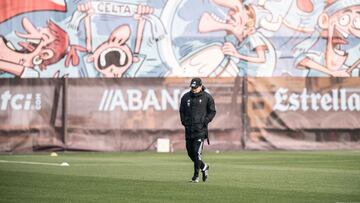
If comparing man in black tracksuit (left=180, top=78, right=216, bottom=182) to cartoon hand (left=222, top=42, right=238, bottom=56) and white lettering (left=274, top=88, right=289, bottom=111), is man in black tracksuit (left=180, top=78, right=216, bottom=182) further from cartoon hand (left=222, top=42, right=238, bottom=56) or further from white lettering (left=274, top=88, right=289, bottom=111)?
cartoon hand (left=222, top=42, right=238, bottom=56)

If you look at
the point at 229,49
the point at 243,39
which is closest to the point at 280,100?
the point at 229,49

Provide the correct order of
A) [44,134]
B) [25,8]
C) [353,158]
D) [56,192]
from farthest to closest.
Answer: [25,8] < [44,134] < [353,158] < [56,192]

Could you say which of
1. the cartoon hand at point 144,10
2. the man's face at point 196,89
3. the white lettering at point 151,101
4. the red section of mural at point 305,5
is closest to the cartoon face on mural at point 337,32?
the red section of mural at point 305,5

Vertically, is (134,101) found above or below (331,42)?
below

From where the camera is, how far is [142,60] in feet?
128

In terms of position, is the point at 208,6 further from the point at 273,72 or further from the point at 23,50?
the point at 23,50

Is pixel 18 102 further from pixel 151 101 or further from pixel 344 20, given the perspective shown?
pixel 344 20

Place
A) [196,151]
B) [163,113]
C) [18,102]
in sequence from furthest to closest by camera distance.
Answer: [163,113] < [18,102] < [196,151]

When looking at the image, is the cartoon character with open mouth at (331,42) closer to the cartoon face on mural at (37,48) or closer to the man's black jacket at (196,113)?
the cartoon face on mural at (37,48)

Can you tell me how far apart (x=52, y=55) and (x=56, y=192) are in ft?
74.5

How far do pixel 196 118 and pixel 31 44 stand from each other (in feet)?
66.2

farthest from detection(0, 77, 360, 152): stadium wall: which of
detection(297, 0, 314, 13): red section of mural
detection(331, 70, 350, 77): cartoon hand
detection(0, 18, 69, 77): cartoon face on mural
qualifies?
detection(297, 0, 314, 13): red section of mural

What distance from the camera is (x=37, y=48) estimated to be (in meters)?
38.7

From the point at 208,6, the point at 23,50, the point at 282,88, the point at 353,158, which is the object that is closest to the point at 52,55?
the point at 23,50
